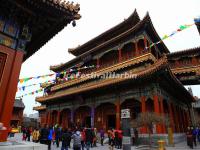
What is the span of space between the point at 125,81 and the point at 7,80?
11.2 metres

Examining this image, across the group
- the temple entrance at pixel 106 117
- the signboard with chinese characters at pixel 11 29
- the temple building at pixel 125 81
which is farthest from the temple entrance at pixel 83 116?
the signboard with chinese characters at pixel 11 29

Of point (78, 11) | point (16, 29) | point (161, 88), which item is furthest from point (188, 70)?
point (16, 29)

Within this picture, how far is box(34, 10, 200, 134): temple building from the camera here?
49.5 ft

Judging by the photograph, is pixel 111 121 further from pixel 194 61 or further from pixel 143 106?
pixel 194 61

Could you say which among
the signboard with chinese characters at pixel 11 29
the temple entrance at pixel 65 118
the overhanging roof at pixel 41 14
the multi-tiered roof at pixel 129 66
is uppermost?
the multi-tiered roof at pixel 129 66

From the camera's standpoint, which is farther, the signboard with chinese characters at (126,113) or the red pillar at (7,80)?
the signboard with chinese characters at (126,113)

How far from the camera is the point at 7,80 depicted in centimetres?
538

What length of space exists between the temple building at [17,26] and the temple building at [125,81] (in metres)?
9.17

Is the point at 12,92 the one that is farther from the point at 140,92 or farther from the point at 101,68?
the point at 101,68

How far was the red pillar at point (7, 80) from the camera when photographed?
201 inches

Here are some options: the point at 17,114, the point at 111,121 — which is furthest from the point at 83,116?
the point at 17,114

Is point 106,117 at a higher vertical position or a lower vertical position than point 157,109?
lower

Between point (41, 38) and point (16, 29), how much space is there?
1279 millimetres

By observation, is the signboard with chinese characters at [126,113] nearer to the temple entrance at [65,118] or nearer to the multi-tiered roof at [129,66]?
the multi-tiered roof at [129,66]
